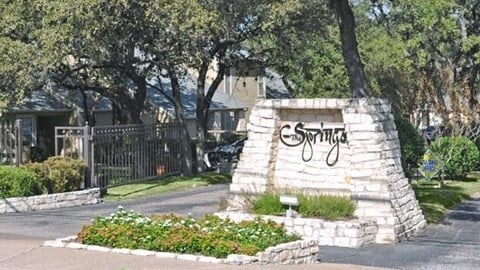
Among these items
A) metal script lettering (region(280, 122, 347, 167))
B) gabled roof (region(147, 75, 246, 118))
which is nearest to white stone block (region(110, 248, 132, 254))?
metal script lettering (region(280, 122, 347, 167))

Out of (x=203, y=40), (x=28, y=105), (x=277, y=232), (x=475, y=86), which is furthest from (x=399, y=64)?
(x=277, y=232)

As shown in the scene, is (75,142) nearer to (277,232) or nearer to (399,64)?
(277,232)

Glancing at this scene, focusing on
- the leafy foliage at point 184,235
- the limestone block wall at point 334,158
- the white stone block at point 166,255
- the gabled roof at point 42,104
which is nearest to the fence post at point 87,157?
the limestone block wall at point 334,158

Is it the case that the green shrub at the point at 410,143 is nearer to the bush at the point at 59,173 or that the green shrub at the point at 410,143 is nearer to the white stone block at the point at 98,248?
the bush at the point at 59,173

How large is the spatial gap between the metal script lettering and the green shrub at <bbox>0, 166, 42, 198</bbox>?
6779 millimetres

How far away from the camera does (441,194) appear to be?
26719mm

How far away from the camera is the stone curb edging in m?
12.2

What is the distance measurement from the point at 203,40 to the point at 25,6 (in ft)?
19.2

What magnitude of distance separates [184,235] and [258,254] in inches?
46.5

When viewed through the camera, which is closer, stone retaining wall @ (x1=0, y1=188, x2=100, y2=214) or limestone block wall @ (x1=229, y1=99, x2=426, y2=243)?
limestone block wall @ (x1=229, y1=99, x2=426, y2=243)

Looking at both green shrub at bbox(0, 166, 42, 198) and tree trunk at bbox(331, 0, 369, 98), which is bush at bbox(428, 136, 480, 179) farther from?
green shrub at bbox(0, 166, 42, 198)

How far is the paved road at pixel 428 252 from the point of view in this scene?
15031 millimetres

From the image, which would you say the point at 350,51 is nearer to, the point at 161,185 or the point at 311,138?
the point at 311,138

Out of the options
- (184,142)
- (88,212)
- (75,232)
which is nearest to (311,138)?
(75,232)
